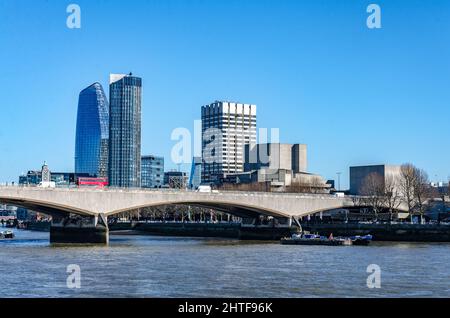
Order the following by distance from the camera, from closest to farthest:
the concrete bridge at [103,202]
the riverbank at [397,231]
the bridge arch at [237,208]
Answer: the concrete bridge at [103,202] < the riverbank at [397,231] < the bridge arch at [237,208]

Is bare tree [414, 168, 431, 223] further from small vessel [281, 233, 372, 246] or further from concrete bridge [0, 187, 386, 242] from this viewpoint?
small vessel [281, 233, 372, 246]

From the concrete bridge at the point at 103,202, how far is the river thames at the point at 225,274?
49.0 feet

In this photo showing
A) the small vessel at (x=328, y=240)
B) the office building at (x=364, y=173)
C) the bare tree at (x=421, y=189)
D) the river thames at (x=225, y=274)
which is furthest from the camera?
the office building at (x=364, y=173)

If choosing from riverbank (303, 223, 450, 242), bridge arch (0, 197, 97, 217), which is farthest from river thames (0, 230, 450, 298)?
riverbank (303, 223, 450, 242)

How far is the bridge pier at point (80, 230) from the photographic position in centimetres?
8638

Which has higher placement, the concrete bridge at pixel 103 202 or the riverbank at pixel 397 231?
the concrete bridge at pixel 103 202

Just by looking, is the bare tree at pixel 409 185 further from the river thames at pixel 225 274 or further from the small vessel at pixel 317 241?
the river thames at pixel 225 274

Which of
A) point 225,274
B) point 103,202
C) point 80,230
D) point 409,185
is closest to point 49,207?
point 80,230

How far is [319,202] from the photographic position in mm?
108000

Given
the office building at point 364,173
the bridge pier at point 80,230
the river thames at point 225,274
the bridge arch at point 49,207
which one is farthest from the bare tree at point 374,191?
the river thames at point 225,274

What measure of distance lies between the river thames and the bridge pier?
60.1 feet
